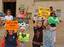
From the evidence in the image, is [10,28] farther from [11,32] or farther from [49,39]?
[49,39]

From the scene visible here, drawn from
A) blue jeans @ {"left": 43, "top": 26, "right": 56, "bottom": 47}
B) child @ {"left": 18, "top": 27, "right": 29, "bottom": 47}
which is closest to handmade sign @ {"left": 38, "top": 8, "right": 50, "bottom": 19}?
blue jeans @ {"left": 43, "top": 26, "right": 56, "bottom": 47}

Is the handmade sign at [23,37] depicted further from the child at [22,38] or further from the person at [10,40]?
the person at [10,40]

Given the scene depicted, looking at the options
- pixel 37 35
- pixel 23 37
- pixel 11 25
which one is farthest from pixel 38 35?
pixel 11 25

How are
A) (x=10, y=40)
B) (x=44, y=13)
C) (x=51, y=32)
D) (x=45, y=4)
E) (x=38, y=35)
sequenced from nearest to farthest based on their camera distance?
1. (x=10, y=40)
2. (x=38, y=35)
3. (x=51, y=32)
4. (x=44, y=13)
5. (x=45, y=4)

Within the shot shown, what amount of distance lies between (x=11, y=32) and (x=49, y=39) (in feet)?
5.80

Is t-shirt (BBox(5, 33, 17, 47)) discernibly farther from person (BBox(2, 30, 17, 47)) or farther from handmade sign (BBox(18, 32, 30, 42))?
handmade sign (BBox(18, 32, 30, 42))

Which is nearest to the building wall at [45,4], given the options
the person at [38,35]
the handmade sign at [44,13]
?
the handmade sign at [44,13]

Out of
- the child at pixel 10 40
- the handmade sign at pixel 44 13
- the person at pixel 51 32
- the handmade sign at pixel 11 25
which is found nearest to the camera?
the child at pixel 10 40

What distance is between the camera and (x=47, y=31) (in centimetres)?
1396

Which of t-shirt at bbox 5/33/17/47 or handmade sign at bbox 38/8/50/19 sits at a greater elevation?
→ handmade sign at bbox 38/8/50/19

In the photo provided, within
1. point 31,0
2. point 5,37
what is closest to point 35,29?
point 5,37

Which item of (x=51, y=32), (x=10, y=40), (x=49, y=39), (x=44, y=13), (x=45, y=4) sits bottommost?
(x=49, y=39)

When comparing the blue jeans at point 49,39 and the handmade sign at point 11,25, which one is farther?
the blue jeans at point 49,39

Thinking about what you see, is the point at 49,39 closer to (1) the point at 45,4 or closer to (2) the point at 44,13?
(2) the point at 44,13
